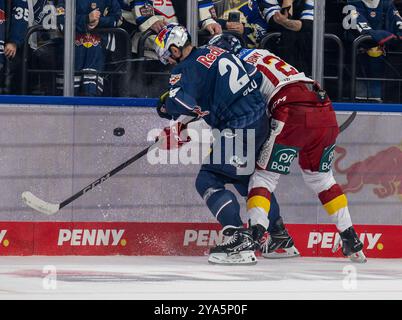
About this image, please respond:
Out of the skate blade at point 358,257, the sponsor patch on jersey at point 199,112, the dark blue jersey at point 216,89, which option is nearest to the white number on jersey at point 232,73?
the dark blue jersey at point 216,89

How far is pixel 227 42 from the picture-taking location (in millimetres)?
8797

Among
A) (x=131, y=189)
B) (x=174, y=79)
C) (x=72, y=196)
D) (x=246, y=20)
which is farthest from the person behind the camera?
(x=246, y=20)

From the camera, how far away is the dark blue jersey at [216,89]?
838 cm

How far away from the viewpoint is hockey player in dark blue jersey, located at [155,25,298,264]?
841 cm

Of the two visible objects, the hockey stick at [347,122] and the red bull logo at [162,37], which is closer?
the red bull logo at [162,37]

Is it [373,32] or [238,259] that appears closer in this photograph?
[238,259]

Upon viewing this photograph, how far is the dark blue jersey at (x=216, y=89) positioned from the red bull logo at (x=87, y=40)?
750mm

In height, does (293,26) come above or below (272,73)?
above

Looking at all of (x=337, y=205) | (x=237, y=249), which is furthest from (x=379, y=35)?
(x=237, y=249)

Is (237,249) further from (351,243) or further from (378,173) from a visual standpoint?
(378,173)

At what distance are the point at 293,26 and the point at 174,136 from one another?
1.12 metres

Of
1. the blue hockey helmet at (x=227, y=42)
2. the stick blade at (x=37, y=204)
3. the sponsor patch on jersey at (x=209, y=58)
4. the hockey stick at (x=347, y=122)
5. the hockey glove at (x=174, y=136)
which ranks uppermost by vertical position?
the blue hockey helmet at (x=227, y=42)

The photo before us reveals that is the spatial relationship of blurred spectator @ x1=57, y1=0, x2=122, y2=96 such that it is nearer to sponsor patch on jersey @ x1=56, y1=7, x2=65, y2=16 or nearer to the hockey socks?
sponsor patch on jersey @ x1=56, y1=7, x2=65, y2=16

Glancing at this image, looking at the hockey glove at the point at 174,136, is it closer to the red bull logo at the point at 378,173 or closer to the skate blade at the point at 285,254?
the skate blade at the point at 285,254
